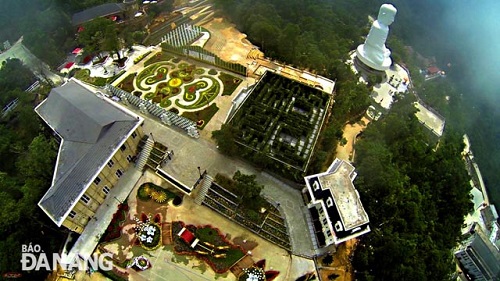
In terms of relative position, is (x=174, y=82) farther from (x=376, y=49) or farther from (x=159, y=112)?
(x=376, y=49)

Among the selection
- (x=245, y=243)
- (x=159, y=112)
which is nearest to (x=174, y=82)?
(x=159, y=112)

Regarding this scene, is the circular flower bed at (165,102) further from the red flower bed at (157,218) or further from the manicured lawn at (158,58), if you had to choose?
the red flower bed at (157,218)

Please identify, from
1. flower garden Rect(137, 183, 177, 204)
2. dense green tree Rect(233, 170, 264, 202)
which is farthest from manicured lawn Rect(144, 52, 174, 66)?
dense green tree Rect(233, 170, 264, 202)

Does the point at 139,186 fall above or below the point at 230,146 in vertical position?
below

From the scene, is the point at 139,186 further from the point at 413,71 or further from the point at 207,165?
the point at 413,71

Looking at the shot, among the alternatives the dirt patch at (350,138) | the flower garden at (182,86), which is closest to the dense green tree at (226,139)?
the flower garden at (182,86)

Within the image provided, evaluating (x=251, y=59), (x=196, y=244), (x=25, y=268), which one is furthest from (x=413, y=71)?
(x=25, y=268)
